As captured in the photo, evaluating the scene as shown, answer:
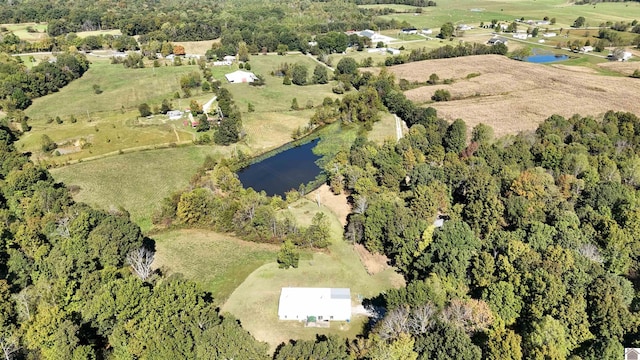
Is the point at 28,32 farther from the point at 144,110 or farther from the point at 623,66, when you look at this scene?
the point at 623,66

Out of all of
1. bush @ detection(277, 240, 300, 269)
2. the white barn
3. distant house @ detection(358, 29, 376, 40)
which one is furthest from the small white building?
the white barn

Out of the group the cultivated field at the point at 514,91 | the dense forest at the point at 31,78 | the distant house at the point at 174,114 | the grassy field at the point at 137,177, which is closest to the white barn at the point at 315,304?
the grassy field at the point at 137,177

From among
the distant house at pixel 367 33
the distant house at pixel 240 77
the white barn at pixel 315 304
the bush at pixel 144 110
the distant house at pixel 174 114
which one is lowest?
the white barn at pixel 315 304

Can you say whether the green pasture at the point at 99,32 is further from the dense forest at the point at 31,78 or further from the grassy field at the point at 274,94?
the grassy field at the point at 274,94

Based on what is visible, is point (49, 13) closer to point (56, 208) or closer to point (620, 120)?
point (56, 208)

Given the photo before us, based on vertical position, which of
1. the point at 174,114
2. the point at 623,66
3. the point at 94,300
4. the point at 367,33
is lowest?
the point at 94,300

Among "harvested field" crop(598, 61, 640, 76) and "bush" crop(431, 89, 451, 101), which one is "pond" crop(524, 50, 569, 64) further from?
"bush" crop(431, 89, 451, 101)

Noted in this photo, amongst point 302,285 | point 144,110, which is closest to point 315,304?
point 302,285
